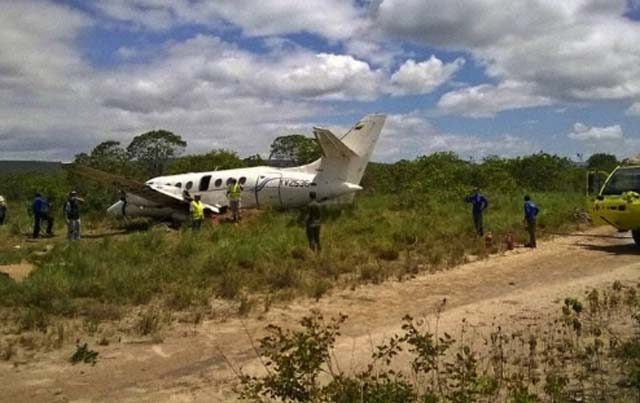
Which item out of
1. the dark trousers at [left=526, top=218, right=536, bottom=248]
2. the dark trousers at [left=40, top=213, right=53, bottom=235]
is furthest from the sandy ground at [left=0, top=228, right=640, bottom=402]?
the dark trousers at [left=40, top=213, right=53, bottom=235]

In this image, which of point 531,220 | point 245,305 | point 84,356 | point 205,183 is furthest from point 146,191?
point 84,356

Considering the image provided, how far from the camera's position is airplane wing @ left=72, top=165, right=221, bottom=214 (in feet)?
76.1

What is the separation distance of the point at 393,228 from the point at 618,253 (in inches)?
242

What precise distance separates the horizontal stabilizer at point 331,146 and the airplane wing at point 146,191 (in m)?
5.04

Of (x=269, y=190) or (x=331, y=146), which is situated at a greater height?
(x=331, y=146)

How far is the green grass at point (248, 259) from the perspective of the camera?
35.2 feet

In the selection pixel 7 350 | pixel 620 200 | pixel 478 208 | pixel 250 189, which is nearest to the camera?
pixel 7 350

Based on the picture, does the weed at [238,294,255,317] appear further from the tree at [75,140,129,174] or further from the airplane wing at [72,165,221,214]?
the tree at [75,140,129,174]

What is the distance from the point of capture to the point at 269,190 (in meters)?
23.9

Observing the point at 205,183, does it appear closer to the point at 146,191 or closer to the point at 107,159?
the point at 146,191

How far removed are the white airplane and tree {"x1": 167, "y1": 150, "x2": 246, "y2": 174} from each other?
1654 cm

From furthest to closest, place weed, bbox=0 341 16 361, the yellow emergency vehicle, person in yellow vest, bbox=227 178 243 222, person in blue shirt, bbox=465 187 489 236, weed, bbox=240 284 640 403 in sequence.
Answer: person in yellow vest, bbox=227 178 243 222 < person in blue shirt, bbox=465 187 489 236 < the yellow emergency vehicle < weed, bbox=0 341 16 361 < weed, bbox=240 284 640 403

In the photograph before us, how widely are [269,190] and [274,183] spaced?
0.32 m

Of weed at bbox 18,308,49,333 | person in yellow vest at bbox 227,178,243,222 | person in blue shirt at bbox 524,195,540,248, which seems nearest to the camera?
weed at bbox 18,308,49,333
